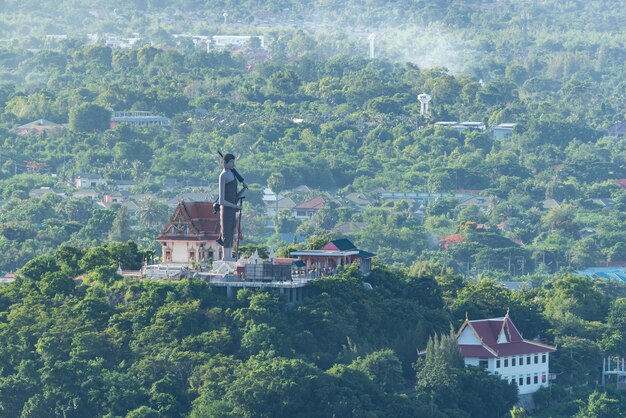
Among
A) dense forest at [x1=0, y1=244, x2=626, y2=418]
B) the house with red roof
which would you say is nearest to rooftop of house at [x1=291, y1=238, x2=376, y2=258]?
dense forest at [x1=0, y1=244, x2=626, y2=418]

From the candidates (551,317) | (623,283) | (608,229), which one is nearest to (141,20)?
(608,229)

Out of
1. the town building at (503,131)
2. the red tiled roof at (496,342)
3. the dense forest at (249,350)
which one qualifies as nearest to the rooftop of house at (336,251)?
the dense forest at (249,350)

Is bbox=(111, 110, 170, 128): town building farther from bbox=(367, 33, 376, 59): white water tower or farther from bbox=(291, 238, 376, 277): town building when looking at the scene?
bbox=(291, 238, 376, 277): town building

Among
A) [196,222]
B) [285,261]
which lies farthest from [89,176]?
[285,261]

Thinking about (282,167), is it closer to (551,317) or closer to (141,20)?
(551,317)

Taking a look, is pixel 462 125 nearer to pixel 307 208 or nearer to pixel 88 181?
pixel 307 208

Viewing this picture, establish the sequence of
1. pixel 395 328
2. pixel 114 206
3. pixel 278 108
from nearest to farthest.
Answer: pixel 395 328 < pixel 114 206 < pixel 278 108

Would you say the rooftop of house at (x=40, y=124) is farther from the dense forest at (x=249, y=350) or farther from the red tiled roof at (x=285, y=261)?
the red tiled roof at (x=285, y=261)
